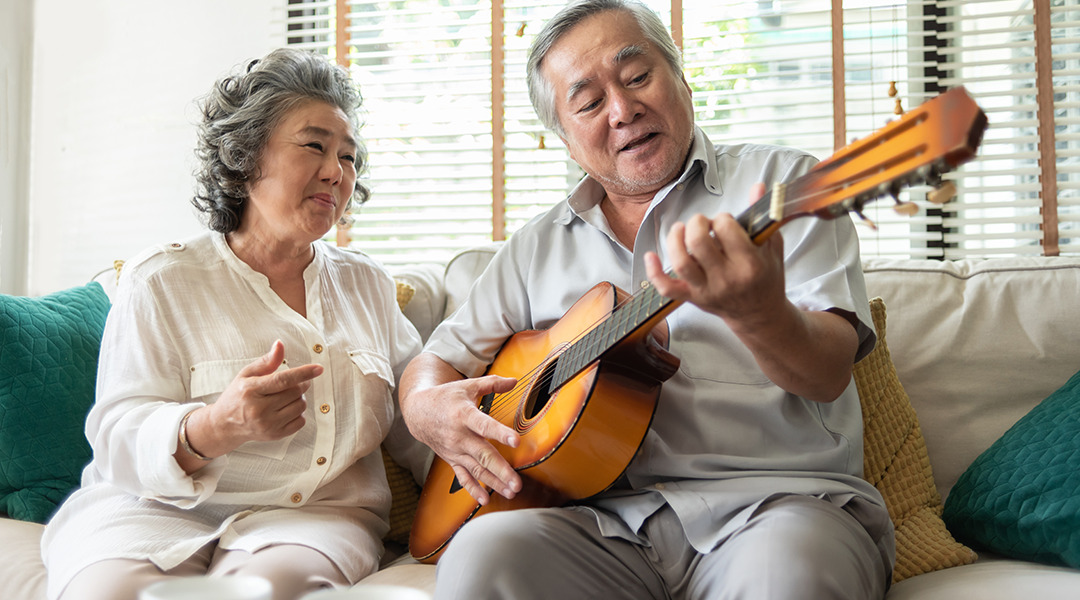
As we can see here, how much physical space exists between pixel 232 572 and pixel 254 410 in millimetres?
265

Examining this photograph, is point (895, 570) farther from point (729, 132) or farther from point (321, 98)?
point (729, 132)

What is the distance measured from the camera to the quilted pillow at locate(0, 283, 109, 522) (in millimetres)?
1629

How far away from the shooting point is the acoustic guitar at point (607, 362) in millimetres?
753

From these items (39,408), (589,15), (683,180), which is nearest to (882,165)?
(683,180)

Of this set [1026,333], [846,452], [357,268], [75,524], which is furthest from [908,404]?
[75,524]

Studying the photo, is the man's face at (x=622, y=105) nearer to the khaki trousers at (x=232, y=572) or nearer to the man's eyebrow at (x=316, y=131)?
the man's eyebrow at (x=316, y=131)

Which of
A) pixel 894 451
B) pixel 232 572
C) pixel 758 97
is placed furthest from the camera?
pixel 758 97

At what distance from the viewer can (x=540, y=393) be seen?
137 centimetres

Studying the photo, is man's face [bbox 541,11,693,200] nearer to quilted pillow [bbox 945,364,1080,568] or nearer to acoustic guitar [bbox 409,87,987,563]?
acoustic guitar [bbox 409,87,987,563]

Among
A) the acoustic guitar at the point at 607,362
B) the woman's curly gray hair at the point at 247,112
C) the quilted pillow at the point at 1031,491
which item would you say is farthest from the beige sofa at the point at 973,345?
the woman's curly gray hair at the point at 247,112

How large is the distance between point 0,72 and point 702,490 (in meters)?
3.20

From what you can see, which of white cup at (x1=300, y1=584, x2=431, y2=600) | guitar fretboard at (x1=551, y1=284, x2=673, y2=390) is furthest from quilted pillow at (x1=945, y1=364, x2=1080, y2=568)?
white cup at (x1=300, y1=584, x2=431, y2=600)

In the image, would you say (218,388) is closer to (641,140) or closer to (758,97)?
(641,140)

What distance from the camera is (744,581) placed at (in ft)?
3.34
